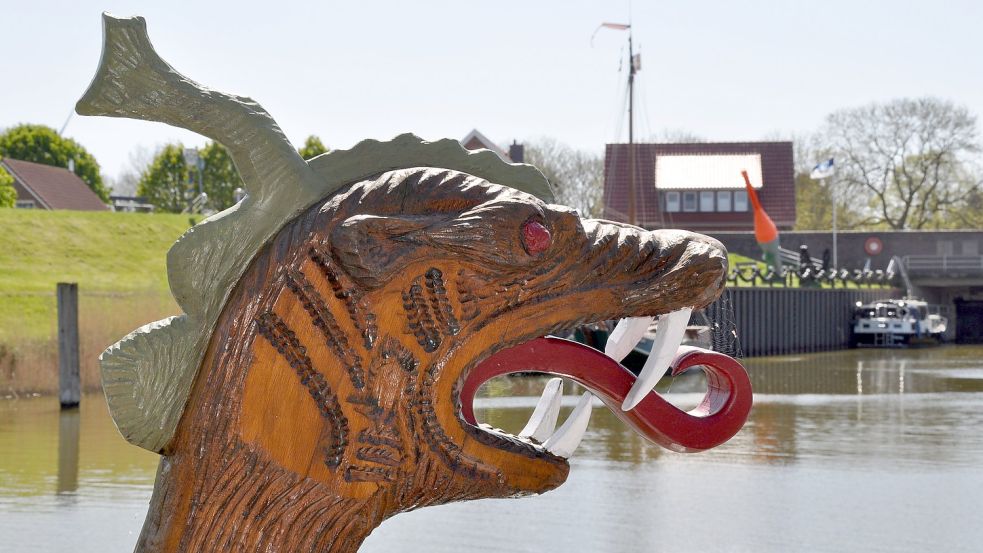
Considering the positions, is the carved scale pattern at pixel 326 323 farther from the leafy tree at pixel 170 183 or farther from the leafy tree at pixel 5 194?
the leafy tree at pixel 170 183

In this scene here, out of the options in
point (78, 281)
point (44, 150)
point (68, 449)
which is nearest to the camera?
point (68, 449)

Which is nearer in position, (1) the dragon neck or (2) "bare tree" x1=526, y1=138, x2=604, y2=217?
(1) the dragon neck

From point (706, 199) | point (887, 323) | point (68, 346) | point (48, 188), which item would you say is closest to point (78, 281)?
point (68, 346)

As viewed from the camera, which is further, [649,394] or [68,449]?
[68,449]

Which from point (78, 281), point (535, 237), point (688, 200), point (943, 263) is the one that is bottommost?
point (535, 237)

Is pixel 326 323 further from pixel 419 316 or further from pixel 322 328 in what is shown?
pixel 419 316

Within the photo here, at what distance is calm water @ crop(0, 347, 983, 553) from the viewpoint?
996cm

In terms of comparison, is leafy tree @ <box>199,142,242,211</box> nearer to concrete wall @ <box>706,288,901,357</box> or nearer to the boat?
concrete wall @ <box>706,288,901,357</box>

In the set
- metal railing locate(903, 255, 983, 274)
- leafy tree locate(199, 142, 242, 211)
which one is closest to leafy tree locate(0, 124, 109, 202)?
leafy tree locate(199, 142, 242, 211)

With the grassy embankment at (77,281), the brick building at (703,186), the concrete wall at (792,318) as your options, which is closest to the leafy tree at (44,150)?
the grassy embankment at (77,281)

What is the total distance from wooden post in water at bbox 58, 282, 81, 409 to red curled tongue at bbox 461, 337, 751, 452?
15844 mm

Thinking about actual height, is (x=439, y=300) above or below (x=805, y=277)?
below

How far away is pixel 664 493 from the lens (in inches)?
487

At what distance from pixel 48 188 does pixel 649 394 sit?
54.8 meters
